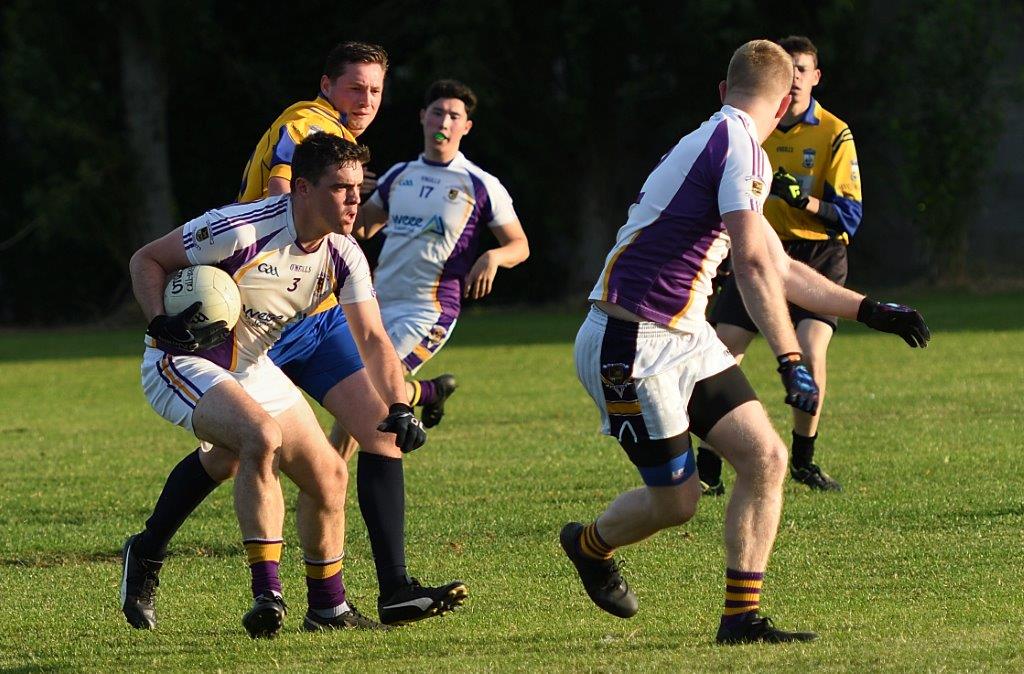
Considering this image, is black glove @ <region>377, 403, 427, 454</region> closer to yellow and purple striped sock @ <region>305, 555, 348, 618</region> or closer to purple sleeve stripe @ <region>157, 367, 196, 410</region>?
yellow and purple striped sock @ <region>305, 555, 348, 618</region>

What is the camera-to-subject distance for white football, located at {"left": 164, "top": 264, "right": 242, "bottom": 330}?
18.6 feet

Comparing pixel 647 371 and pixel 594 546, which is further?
pixel 594 546

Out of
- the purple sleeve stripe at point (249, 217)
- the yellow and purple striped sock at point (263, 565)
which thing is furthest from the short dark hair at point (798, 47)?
the yellow and purple striped sock at point (263, 565)

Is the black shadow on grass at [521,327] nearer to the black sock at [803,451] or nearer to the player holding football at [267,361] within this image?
the black sock at [803,451]

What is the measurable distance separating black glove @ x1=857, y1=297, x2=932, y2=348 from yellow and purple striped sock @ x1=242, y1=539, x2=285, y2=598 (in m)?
2.23

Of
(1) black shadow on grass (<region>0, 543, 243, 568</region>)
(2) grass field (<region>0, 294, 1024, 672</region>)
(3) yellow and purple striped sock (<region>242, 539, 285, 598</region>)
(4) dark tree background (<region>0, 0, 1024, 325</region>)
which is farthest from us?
(4) dark tree background (<region>0, 0, 1024, 325</region>)

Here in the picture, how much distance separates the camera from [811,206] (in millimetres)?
8797

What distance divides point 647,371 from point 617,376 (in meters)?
0.11

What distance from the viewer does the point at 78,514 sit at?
859cm

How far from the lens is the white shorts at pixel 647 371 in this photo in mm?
5461

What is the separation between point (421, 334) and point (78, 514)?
7.28 feet

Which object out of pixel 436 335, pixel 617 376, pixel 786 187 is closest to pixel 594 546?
pixel 617 376

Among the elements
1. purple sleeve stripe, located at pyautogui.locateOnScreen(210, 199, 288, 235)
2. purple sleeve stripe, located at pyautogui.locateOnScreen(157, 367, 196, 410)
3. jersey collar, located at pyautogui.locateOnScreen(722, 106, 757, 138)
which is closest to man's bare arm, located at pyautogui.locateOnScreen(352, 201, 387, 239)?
purple sleeve stripe, located at pyautogui.locateOnScreen(210, 199, 288, 235)

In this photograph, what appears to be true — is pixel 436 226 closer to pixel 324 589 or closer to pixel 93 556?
pixel 93 556
